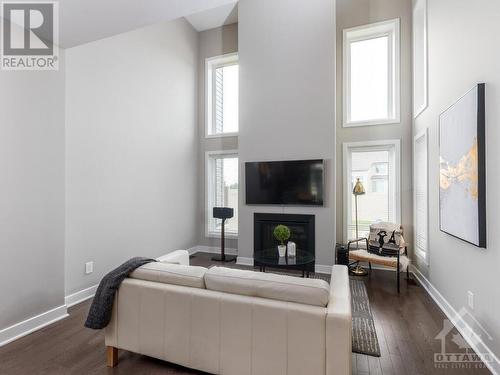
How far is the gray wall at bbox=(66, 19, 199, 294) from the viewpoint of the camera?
3.22 metres

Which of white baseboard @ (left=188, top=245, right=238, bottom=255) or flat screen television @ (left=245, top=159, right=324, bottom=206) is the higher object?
flat screen television @ (left=245, top=159, right=324, bottom=206)

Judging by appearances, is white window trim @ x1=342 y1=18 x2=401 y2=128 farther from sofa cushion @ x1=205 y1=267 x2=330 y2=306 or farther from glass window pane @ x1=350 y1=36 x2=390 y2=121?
sofa cushion @ x1=205 y1=267 x2=330 y2=306

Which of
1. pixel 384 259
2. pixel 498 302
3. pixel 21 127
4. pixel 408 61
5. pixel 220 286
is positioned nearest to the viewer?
pixel 220 286

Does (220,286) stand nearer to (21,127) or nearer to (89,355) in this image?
(89,355)

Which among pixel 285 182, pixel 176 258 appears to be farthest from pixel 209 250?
pixel 176 258

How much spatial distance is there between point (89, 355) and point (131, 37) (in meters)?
4.13

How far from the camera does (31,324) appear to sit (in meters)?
2.53

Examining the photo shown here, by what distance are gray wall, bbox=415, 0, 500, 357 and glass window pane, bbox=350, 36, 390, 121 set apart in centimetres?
114

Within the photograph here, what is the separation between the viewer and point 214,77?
5949mm

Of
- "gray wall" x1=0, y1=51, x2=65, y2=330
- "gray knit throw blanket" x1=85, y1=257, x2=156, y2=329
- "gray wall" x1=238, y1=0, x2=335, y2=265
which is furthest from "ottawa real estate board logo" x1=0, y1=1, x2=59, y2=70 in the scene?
"gray wall" x1=238, y1=0, x2=335, y2=265

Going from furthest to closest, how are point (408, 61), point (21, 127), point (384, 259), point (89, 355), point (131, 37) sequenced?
1. point (408, 61)
2. point (131, 37)
3. point (384, 259)
4. point (21, 127)
5. point (89, 355)

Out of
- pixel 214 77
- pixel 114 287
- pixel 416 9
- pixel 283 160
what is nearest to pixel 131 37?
pixel 214 77

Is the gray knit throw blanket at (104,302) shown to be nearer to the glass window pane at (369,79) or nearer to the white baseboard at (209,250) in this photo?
the white baseboard at (209,250)

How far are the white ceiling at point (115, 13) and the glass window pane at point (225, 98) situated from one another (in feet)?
11.2
